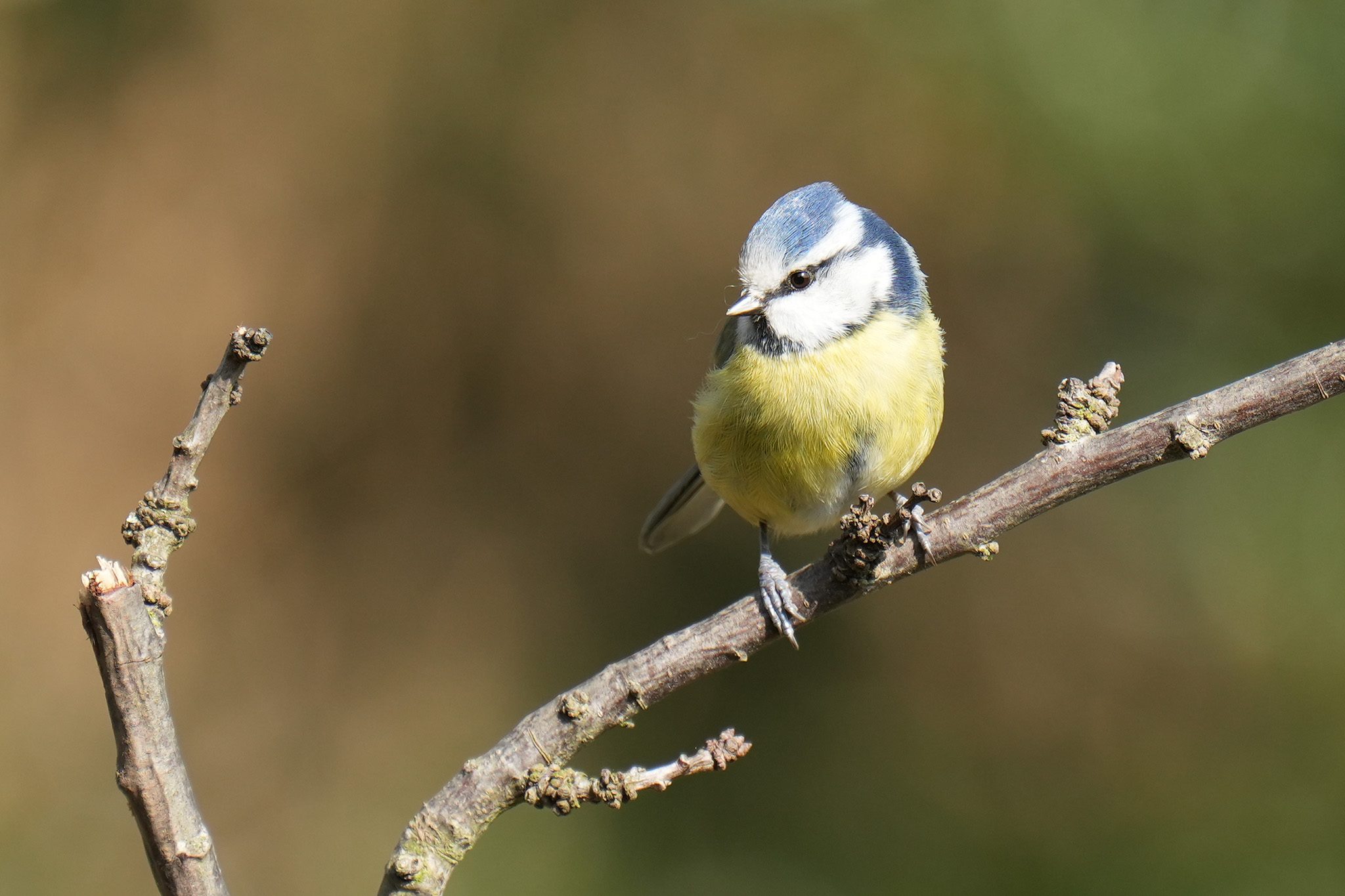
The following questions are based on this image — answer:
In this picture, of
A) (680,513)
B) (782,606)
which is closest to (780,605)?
(782,606)

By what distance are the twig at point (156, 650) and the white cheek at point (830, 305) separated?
3.90ft

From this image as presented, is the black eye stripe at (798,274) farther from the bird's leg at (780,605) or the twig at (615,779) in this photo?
the twig at (615,779)

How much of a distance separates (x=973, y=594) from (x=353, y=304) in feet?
6.62

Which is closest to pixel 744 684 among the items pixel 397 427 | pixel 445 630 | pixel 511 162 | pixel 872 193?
pixel 445 630

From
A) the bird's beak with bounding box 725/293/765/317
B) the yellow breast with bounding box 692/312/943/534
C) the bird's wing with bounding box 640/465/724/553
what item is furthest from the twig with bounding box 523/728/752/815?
the bird's wing with bounding box 640/465/724/553

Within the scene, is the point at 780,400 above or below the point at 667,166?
below

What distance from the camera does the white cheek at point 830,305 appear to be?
2.15 metres

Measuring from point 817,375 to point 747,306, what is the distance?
194 millimetres

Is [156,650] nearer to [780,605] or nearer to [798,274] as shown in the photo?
[780,605]

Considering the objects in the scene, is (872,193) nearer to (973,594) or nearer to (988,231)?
(988,231)

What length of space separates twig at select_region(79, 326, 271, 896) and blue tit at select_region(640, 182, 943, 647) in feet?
3.42

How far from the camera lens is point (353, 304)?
10.9ft

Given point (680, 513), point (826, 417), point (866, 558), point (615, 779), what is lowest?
point (615, 779)

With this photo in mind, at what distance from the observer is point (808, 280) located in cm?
218
